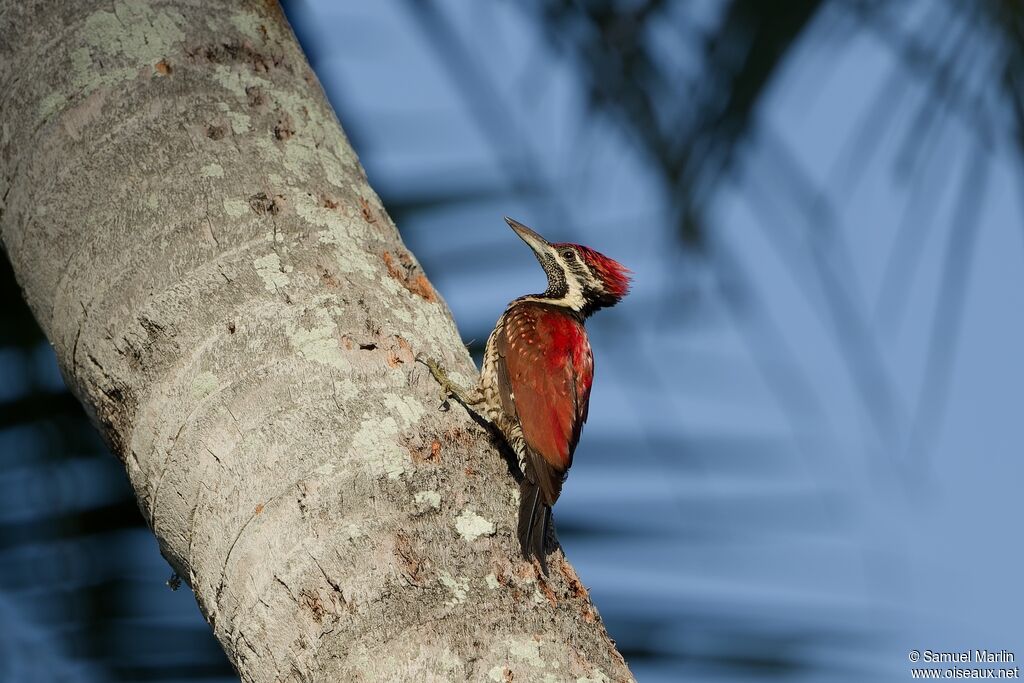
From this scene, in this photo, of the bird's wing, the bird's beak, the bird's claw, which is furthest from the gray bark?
the bird's beak

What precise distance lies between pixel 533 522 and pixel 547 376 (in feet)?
3.88

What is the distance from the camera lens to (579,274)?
4.45 metres

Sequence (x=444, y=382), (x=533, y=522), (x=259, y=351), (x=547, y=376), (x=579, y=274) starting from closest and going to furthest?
(x=259, y=351), (x=533, y=522), (x=444, y=382), (x=547, y=376), (x=579, y=274)

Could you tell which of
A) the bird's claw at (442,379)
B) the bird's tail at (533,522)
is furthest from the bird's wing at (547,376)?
the bird's claw at (442,379)

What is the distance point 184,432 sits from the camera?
2.10 m

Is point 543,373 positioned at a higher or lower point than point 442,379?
lower

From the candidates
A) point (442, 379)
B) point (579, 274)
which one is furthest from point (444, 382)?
point (579, 274)

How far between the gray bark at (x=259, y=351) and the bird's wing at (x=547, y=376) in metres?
0.53

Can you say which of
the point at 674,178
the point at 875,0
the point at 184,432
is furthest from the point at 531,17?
the point at 184,432

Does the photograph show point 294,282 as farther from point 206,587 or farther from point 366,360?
point 206,587

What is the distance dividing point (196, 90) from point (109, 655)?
4.23 feet

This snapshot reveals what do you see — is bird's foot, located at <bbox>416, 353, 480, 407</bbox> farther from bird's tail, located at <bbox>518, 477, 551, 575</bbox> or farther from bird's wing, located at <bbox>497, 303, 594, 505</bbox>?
bird's wing, located at <bbox>497, 303, 594, 505</bbox>

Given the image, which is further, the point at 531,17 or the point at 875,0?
the point at 531,17

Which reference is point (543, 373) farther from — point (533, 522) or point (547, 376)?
point (533, 522)
